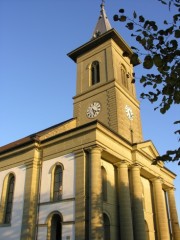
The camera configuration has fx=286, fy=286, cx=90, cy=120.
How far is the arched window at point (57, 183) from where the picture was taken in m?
21.6

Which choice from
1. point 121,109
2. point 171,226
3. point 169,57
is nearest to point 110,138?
point 121,109

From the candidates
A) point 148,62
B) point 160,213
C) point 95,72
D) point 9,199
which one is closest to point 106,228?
point 160,213

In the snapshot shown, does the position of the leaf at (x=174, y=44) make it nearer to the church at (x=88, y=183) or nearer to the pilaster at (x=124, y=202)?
the church at (x=88, y=183)

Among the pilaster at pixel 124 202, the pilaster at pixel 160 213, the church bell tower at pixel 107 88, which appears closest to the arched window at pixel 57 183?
the pilaster at pixel 124 202

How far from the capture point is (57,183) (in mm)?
22047

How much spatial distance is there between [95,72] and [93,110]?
578cm

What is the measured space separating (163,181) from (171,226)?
4.72 meters

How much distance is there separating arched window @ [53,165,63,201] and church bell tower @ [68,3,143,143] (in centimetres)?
706

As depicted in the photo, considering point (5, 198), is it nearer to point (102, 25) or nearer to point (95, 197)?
point (95, 197)

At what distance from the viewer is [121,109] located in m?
28.7

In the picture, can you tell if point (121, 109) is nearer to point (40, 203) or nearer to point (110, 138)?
point (110, 138)

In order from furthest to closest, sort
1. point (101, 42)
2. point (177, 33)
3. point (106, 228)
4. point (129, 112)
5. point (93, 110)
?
point (101, 42) → point (129, 112) → point (93, 110) → point (106, 228) → point (177, 33)

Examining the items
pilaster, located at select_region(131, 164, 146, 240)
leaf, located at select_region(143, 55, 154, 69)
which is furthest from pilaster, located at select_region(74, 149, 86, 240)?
leaf, located at select_region(143, 55, 154, 69)

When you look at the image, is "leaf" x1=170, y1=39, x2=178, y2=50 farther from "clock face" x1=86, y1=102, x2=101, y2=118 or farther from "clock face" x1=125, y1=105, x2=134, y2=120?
"clock face" x1=125, y1=105, x2=134, y2=120
